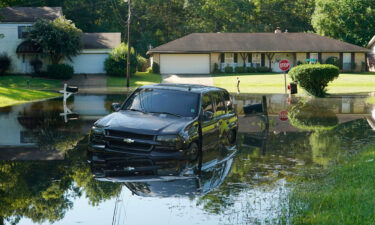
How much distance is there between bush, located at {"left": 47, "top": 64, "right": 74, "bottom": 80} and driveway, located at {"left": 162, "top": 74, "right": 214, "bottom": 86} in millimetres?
8887

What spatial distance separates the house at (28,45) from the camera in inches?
2263

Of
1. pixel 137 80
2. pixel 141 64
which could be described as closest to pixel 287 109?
pixel 137 80

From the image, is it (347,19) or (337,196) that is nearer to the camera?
(337,196)

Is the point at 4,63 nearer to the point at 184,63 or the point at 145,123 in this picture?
the point at 184,63

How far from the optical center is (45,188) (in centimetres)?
972

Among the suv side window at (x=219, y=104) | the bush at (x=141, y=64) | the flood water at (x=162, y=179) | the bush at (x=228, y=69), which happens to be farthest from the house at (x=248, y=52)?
the suv side window at (x=219, y=104)

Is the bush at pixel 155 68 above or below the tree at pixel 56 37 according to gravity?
below

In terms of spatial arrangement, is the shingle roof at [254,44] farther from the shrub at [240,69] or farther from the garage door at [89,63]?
the garage door at [89,63]

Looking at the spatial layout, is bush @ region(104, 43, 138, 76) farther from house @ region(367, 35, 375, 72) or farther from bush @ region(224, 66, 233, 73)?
house @ region(367, 35, 375, 72)

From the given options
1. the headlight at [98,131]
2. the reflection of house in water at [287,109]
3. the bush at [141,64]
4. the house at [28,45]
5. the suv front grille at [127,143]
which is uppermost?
the house at [28,45]

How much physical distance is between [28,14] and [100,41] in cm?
776

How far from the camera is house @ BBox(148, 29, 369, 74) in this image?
216 feet

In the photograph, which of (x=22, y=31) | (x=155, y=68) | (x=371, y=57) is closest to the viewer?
(x=22, y=31)

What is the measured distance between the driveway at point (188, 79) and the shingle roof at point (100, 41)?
625 cm
